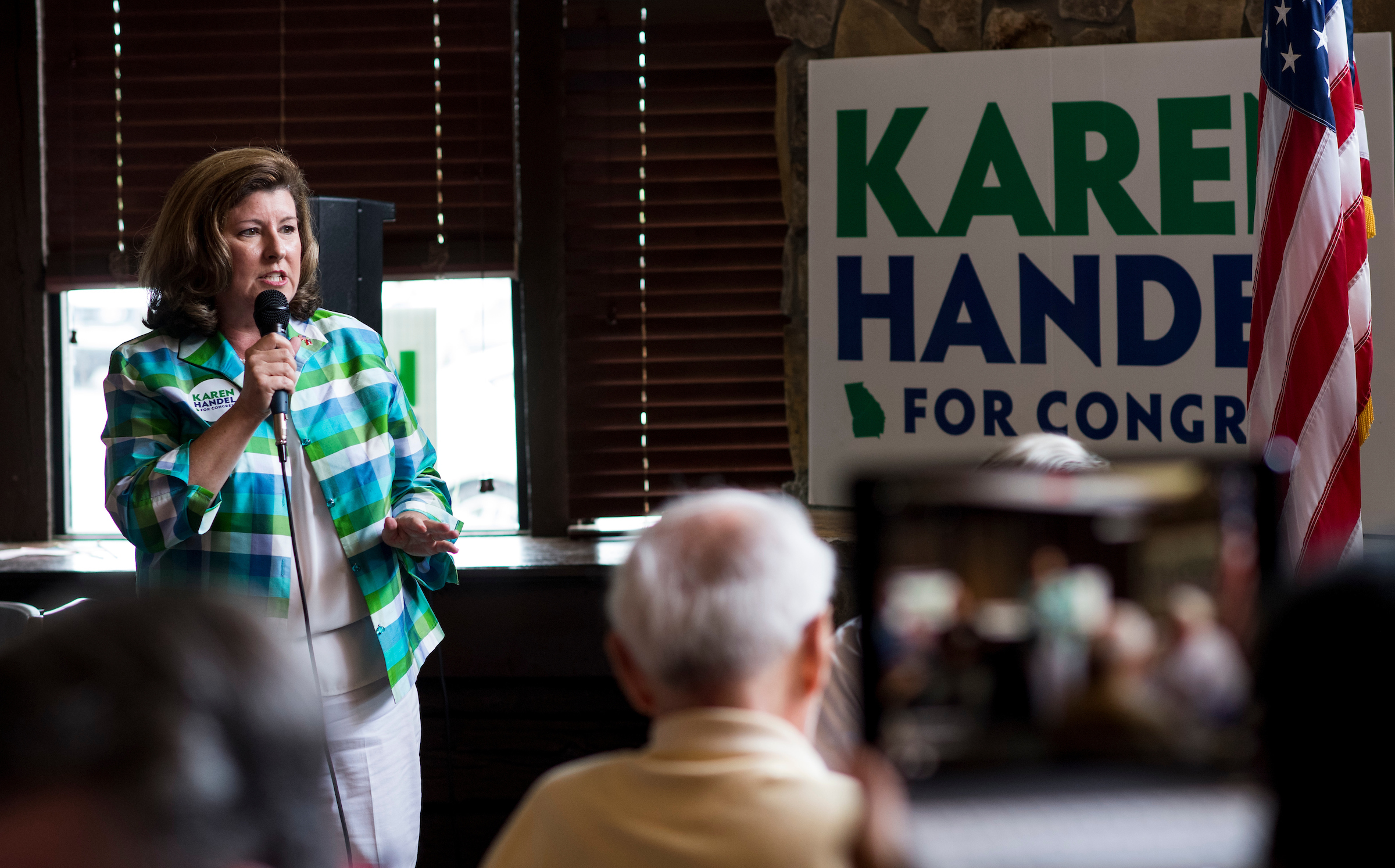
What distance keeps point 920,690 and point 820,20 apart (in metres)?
2.63

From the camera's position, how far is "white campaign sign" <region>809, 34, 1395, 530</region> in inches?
101

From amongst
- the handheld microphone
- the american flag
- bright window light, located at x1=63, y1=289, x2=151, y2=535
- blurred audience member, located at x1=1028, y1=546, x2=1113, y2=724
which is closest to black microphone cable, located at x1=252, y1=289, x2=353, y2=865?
the handheld microphone

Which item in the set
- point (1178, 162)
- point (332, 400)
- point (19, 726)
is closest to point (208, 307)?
point (332, 400)

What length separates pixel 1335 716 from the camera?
43cm

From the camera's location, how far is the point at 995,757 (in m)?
0.49

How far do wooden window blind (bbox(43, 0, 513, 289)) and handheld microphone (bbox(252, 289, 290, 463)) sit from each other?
152 cm

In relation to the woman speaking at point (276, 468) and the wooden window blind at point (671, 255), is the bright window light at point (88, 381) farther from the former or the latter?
the woman speaking at point (276, 468)

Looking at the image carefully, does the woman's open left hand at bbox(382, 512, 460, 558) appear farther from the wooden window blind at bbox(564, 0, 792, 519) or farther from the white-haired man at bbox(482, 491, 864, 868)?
the wooden window blind at bbox(564, 0, 792, 519)

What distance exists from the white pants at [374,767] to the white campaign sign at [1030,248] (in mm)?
1352

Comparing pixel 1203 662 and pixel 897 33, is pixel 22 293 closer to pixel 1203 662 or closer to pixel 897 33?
pixel 897 33

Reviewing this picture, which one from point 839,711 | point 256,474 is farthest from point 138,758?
point 256,474

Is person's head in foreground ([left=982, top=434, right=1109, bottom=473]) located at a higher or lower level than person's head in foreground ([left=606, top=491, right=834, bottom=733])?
higher

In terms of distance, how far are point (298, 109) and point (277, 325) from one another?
6.03 feet

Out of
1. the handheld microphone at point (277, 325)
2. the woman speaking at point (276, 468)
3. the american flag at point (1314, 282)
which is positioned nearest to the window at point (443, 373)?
the woman speaking at point (276, 468)
